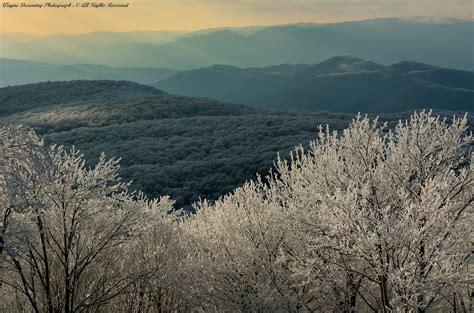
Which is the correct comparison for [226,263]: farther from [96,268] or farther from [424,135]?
[424,135]

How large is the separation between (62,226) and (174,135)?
333 ft

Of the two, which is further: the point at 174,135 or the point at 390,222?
the point at 174,135

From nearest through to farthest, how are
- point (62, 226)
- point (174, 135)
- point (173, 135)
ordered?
1. point (62, 226)
2. point (174, 135)
3. point (173, 135)

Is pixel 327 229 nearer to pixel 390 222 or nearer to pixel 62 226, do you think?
pixel 390 222

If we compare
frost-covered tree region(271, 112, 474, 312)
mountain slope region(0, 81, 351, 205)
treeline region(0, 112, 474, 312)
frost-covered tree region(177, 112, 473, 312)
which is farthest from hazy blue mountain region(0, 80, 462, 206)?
frost-covered tree region(271, 112, 474, 312)

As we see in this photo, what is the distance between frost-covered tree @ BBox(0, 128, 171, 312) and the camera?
48.7 ft

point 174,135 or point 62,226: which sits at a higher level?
point 62,226

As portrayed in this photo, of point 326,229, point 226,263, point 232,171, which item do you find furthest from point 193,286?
point 232,171

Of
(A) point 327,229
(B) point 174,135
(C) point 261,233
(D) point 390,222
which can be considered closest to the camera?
(D) point 390,222

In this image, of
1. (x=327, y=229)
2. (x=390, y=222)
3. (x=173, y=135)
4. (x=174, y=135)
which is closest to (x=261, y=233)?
(x=327, y=229)

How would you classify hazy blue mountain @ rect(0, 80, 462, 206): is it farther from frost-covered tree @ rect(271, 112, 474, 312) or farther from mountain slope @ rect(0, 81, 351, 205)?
frost-covered tree @ rect(271, 112, 474, 312)

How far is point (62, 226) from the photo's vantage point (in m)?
17.8

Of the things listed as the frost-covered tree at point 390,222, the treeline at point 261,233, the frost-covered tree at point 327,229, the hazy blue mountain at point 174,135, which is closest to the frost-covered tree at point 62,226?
the treeline at point 261,233

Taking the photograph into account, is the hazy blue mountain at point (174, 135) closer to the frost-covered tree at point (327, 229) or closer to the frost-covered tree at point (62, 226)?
the frost-covered tree at point (62, 226)
